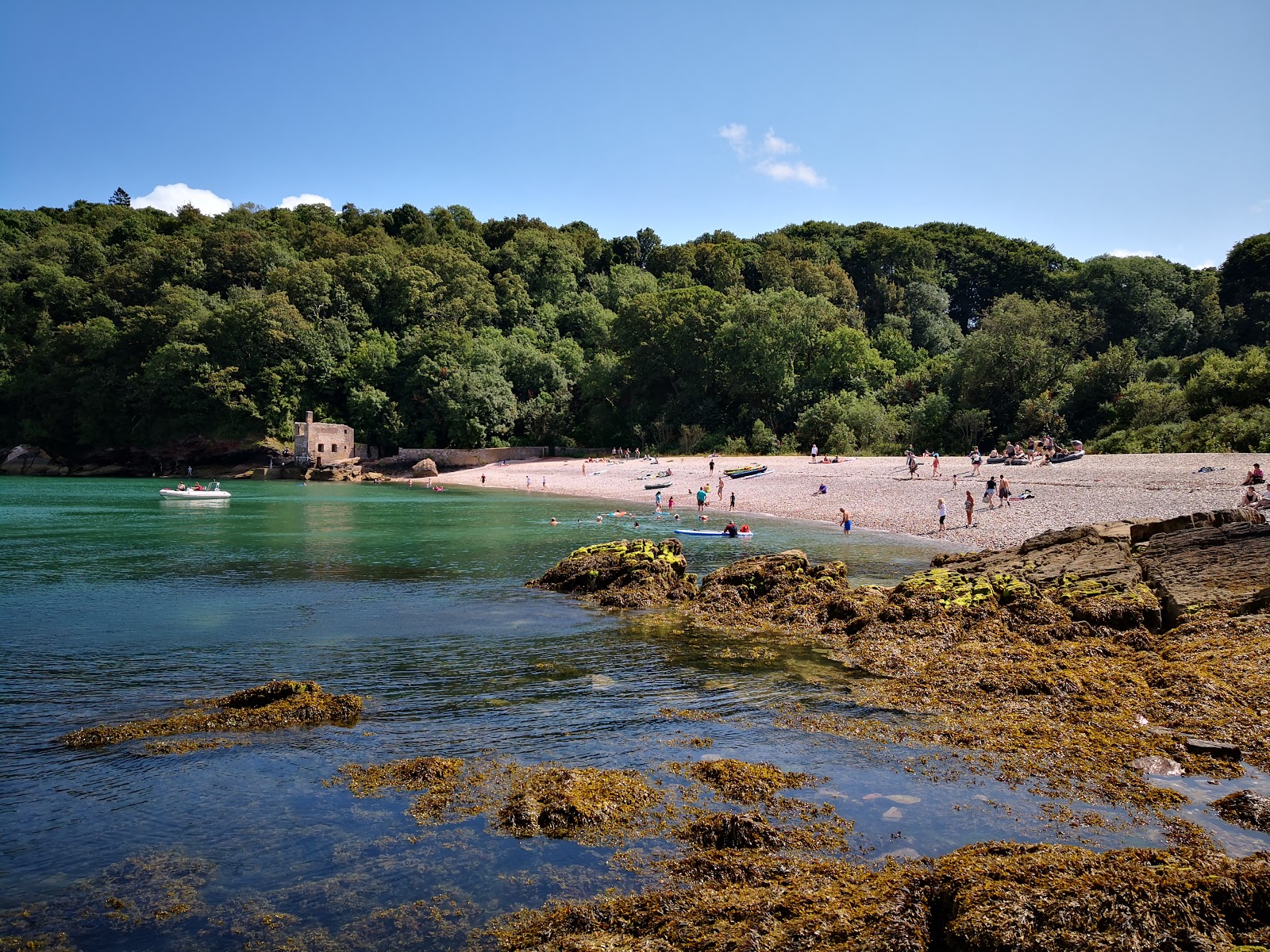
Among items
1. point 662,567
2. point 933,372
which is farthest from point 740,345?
point 662,567

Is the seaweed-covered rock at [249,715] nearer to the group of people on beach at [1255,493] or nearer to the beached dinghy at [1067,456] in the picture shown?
the group of people on beach at [1255,493]

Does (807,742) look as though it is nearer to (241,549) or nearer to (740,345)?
(241,549)

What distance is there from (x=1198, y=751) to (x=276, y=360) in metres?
Answer: 93.4

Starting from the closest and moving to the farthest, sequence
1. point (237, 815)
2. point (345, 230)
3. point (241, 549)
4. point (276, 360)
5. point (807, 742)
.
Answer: point (237, 815) < point (807, 742) < point (241, 549) < point (276, 360) < point (345, 230)

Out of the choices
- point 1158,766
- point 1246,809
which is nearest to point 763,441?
point 1158,766

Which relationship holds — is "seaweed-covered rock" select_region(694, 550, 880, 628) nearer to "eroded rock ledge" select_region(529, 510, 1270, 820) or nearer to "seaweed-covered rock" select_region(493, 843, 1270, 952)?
"eroded rock ledge" select_region(529, 510, 1270, 820)

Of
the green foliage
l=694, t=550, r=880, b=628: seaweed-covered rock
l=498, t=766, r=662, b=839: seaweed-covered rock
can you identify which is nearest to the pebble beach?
the green foliage

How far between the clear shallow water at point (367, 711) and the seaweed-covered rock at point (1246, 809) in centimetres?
68

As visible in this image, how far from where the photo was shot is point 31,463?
92.2 meters

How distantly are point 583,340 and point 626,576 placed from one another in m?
91.1

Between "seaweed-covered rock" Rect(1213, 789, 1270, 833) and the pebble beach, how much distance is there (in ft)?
70.1

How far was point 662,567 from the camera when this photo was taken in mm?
24234

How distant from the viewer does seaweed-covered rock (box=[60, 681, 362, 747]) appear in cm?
1244

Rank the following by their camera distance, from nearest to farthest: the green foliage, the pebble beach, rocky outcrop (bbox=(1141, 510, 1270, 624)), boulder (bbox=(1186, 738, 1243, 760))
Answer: boulder (bbox=(1186, 738, 1243, 760))
rocky outcrop (bbox=(1141, 510, 1270, 624))
the pebble beach
the green foliage
